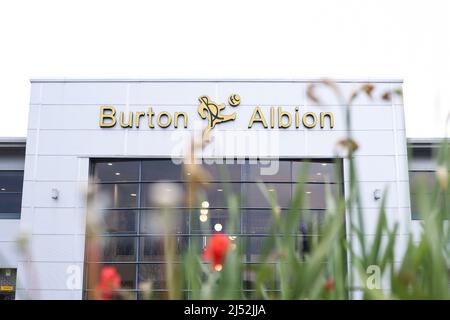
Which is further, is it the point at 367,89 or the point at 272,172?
the point at 272,172

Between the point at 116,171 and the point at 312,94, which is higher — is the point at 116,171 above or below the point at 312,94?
above

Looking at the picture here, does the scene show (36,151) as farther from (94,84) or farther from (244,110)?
(244,110)

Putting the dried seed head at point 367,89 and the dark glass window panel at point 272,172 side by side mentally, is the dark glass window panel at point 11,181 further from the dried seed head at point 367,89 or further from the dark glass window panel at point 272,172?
the dried seed head at point 367,89

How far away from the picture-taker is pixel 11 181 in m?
13.8

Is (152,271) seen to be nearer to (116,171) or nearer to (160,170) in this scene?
(160,170)

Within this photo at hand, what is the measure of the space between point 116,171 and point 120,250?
190 cm

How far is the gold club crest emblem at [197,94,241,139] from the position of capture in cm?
1230

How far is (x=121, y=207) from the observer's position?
12344mm

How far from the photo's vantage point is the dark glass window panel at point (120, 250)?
12.0 meters

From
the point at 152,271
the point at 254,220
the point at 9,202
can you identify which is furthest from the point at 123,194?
the point at 9,202

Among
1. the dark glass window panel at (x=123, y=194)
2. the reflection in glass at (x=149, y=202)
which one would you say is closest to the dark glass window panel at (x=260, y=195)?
the reflection in glass at (x=149, y=202)

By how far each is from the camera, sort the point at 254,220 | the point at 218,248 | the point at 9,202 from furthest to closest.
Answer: the point at 9,202
the point at 254,220
the point at 218,248

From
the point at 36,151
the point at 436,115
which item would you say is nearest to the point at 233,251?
the point at 436,115

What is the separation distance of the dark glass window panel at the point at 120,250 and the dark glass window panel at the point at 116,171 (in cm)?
144
